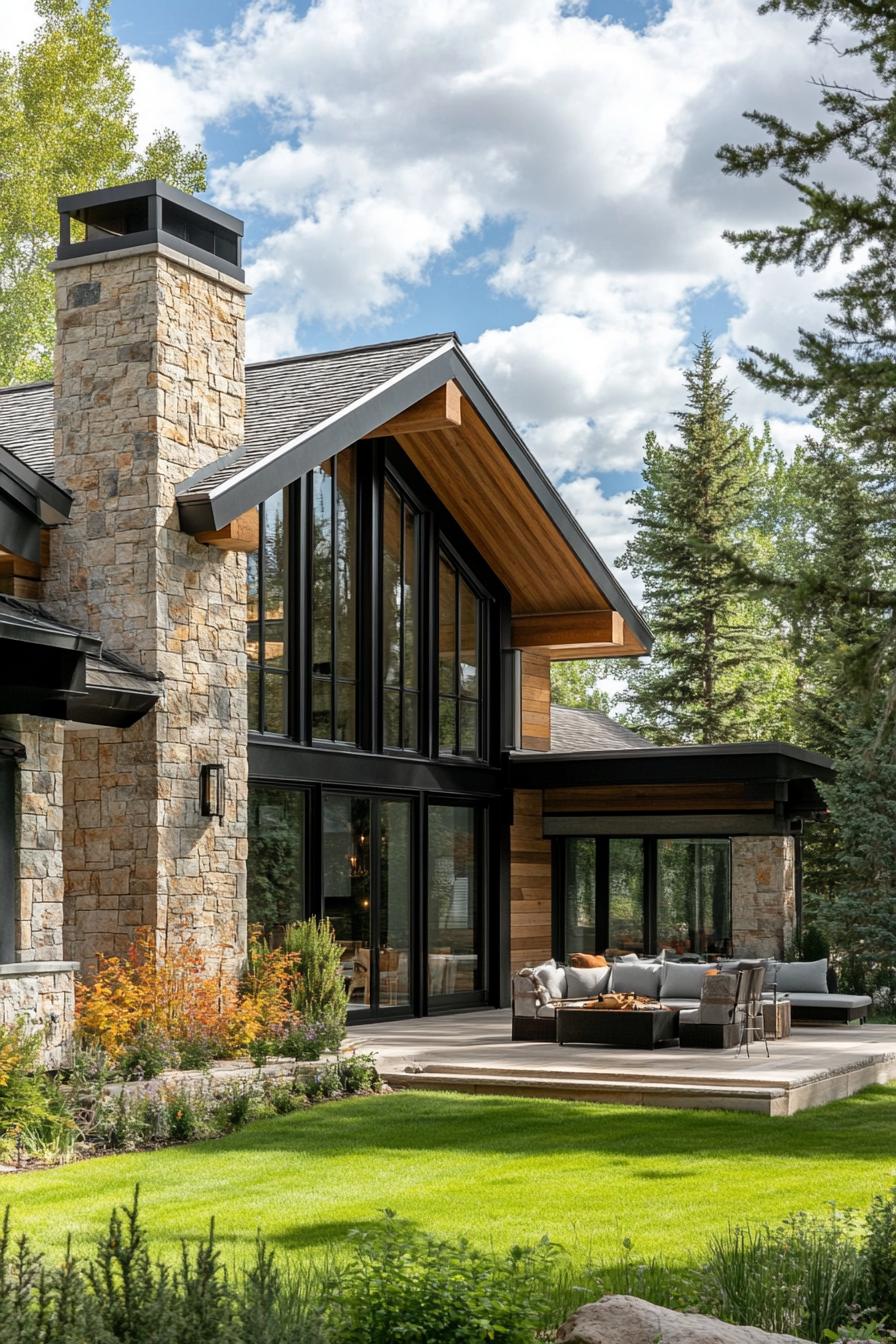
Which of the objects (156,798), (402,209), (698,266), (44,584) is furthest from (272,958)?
(402,209)

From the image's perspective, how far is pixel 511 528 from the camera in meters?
17.6

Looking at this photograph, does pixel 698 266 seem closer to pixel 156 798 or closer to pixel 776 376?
pixel 156 798

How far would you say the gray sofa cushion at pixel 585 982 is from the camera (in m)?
15.0

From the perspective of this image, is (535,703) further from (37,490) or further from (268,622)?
(37,490)

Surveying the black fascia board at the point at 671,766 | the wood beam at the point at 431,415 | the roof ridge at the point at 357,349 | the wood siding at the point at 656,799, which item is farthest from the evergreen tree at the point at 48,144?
the black fascia board at the point at 671,766

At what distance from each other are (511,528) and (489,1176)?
10.3 metres

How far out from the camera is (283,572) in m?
14.5

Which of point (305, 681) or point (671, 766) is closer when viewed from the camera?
point (305, 681)

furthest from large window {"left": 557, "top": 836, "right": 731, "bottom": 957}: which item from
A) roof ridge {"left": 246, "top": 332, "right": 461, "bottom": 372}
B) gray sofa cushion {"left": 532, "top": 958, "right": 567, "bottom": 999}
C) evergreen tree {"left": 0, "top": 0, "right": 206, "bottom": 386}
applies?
evergreen tree {"left": 0, "top": 0, "right": 206, "bottom": 386}

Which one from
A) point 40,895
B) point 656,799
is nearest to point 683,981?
point 656,799

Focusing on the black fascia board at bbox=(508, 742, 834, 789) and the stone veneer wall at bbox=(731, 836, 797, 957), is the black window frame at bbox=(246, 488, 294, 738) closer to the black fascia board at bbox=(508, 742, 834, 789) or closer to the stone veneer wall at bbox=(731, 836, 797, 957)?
the black fascia board at bbox=(508, 742, 834, 789)

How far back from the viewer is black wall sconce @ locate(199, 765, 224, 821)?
39.8 ft

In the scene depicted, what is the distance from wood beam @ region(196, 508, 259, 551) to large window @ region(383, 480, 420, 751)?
3697 millimetres

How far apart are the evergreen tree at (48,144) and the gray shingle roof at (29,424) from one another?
1047 centimetres
